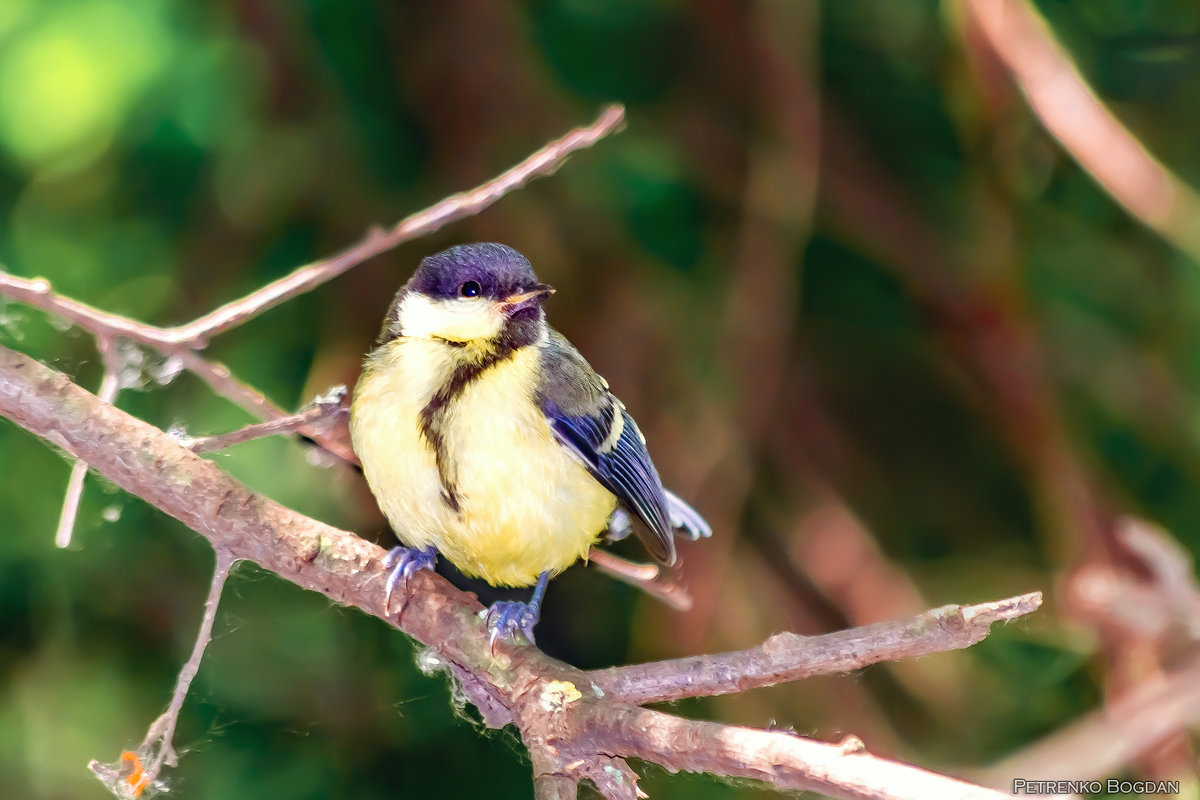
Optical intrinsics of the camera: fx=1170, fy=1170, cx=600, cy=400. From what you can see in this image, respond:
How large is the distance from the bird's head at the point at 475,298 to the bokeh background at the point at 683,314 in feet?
1.19

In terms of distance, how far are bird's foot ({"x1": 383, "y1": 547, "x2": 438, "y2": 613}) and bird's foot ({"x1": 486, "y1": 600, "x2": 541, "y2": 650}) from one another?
57 millimetres

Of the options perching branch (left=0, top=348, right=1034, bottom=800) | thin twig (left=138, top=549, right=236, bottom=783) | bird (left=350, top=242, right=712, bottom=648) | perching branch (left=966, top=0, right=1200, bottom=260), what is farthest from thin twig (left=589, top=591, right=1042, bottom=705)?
perching branch (left=966, top=0, right=1200, bottom=260)

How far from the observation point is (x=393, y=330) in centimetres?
78

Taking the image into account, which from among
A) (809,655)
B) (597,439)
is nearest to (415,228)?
(597,439)

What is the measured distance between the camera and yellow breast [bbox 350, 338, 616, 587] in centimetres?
74

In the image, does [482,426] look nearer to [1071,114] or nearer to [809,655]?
[809,655]

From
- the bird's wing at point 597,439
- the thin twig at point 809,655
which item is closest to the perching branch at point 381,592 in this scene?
the thin twig at point 809,655

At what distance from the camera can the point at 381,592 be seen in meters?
0.72

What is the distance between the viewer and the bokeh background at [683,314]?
121cm

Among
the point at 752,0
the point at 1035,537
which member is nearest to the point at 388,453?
the point at 752,0

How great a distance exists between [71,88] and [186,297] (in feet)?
0.88

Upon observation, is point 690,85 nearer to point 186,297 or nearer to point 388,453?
point 186,297

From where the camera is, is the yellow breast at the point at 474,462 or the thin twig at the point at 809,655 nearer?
the thin twig at the point at 809,655

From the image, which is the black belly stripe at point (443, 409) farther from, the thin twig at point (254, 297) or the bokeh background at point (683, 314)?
the bokeh background at point (683, 314)
